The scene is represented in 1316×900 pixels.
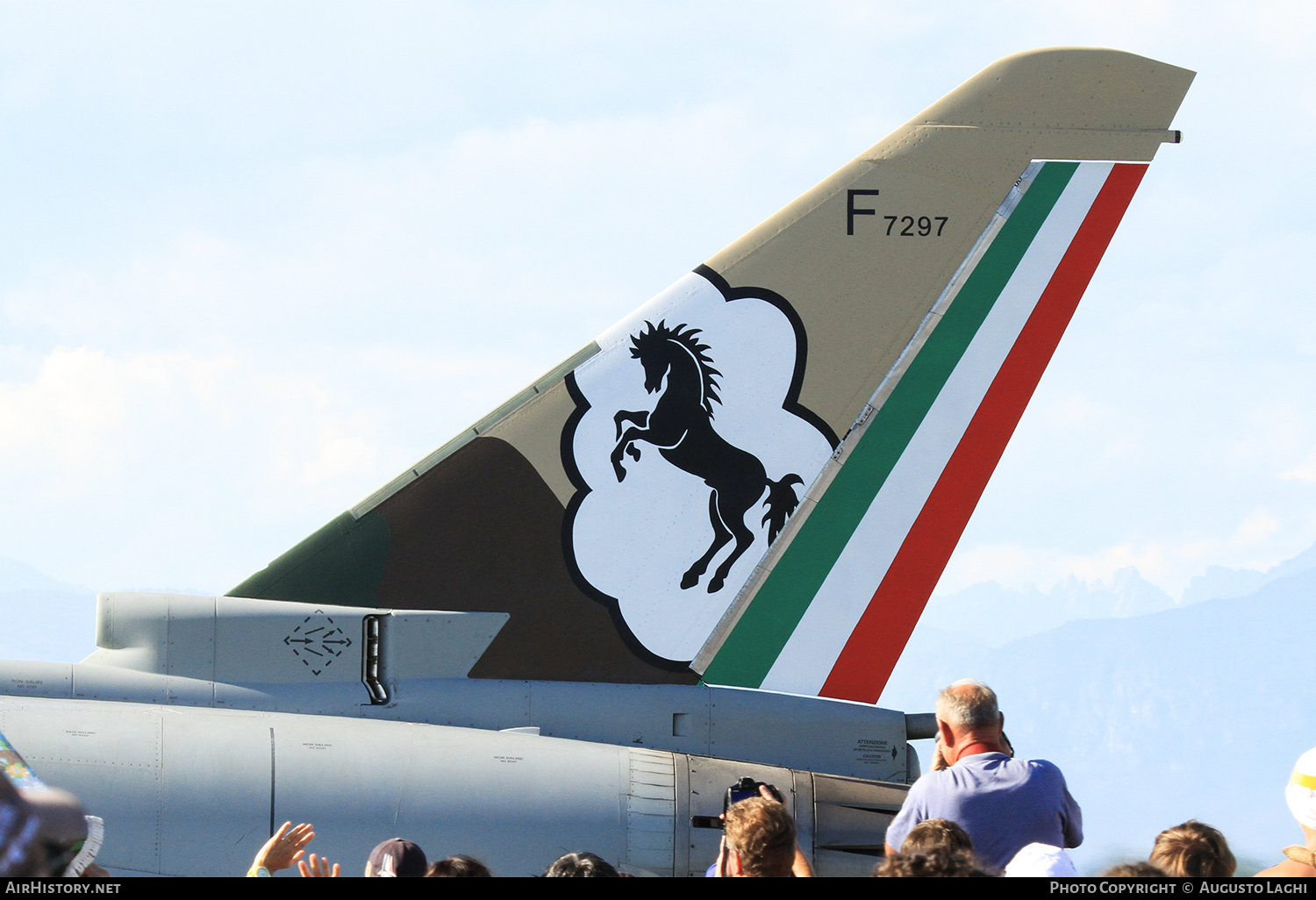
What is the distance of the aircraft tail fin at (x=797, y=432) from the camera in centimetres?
584

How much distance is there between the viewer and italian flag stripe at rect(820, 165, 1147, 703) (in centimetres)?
615

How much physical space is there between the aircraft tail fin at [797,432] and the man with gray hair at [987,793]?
217 centimetres

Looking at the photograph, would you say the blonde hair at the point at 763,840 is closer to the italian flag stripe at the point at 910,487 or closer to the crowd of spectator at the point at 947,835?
the crowd of spectator at the point at 947,835

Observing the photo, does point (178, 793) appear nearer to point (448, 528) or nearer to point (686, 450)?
point (448, 528)

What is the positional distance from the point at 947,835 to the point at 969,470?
3.61 m

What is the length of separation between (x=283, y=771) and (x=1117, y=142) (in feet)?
17.6

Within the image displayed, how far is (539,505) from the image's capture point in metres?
5.91

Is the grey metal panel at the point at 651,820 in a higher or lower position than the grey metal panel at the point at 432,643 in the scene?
lower

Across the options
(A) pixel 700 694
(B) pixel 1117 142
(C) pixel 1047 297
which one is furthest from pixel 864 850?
(B) pixel 1117 142

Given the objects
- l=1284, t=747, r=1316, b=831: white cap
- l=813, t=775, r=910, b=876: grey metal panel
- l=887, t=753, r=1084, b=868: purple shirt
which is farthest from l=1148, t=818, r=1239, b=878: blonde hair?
l=813, t=775, r=910, b=876: grey metal panel

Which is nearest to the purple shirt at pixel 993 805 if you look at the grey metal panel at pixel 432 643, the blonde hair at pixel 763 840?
the blonde hair at pixel 763 840

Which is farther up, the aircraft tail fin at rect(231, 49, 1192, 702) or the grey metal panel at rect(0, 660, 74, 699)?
the aircraft tail fin at rect(231, 49, 1192, 702)

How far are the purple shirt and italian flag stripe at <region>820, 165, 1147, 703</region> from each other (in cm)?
229

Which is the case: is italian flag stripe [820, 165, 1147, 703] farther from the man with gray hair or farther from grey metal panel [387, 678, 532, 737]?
the man with gray hair
